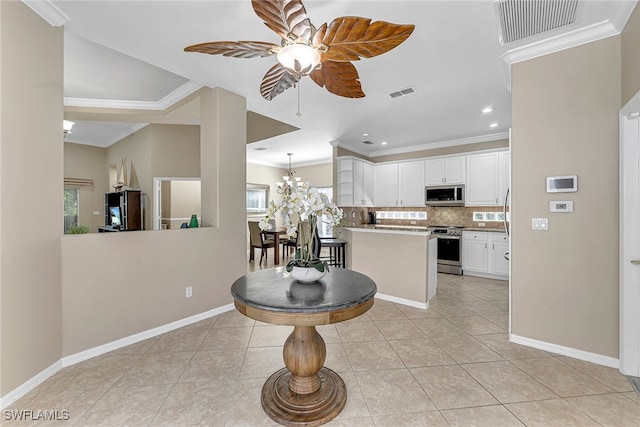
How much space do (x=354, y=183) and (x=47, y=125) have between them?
456 centimetres

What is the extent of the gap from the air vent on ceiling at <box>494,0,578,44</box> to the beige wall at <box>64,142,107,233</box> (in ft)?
25.9

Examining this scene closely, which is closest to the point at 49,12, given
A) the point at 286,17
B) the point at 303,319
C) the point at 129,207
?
the point at 286,17

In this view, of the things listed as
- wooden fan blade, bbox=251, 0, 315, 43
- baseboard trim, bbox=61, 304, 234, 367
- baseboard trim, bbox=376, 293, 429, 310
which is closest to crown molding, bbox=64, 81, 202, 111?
baseboard trim, bbox=61, 304, 234, 367

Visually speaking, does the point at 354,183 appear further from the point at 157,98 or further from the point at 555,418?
the point at 555,418

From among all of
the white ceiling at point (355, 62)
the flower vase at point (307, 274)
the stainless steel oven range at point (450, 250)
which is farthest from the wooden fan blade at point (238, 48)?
the stainless steel oven range at point (450, 250)

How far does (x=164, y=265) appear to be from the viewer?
8.98ft

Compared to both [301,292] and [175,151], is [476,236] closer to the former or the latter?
[301,292]

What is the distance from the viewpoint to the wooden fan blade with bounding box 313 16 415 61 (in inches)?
51.5

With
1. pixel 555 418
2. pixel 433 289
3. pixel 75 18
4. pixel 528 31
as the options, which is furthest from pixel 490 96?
pixel 75 18

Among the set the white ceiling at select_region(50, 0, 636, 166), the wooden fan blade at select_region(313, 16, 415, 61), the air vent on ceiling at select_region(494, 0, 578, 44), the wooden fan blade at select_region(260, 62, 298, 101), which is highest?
the white ceiling at select_region(50, 0, 636, 166)

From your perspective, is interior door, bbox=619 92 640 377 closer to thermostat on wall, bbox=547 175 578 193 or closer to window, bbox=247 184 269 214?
thermostat on wall, bbox=547 175 578 193

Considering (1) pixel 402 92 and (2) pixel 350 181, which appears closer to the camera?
(1) pixel 402 92

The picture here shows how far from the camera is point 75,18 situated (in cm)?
→ 205

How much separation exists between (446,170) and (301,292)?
4.96 m
